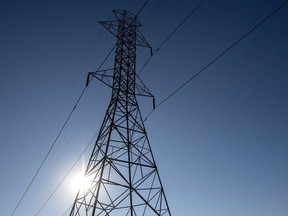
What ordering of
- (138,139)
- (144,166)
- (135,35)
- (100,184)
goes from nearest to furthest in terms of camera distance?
1. (100,184)
2. (144,166)
3. (138,139)
4. (135,35)

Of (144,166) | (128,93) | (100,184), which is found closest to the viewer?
(100,184)

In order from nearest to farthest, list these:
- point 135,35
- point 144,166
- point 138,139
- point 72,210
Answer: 1. point 72,210
2. point 144,166
3. point 138,139
4. point 135,35

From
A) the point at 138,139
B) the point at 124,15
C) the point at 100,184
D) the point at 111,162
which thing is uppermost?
the point at 124,15

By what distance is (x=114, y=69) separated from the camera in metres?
15.1

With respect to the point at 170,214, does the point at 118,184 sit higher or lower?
higher

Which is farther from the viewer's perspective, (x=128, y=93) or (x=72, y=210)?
(x=128, y=93)

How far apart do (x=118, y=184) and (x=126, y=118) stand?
3556 mm

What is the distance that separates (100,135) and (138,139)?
72.5 inches

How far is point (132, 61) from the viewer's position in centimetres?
1589

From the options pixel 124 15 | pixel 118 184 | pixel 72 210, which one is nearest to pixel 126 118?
pixel 118 184

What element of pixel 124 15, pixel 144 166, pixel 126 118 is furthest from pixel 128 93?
pixel 124 15

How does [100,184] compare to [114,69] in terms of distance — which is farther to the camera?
[114,69]

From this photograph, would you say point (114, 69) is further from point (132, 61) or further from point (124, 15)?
point (124, 15)

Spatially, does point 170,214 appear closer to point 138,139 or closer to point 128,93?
point 138,139
